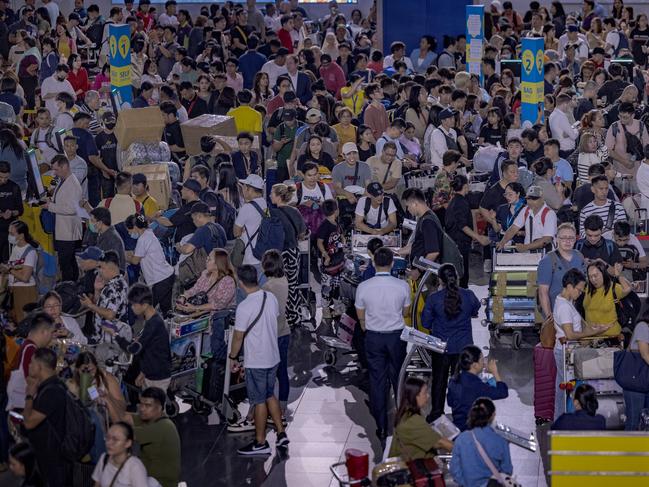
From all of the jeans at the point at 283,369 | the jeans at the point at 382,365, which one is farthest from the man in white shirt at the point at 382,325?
the jeans at the point at 283,369

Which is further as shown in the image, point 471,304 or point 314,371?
point 314,371

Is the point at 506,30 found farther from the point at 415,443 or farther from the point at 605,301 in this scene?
the point at 415,443

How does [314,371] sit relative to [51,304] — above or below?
below

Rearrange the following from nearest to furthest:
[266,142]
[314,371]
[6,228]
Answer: [314,371] < [6,228] < [266,142]

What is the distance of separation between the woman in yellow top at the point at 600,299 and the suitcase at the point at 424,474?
309 centimetres

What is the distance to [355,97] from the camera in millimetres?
18922

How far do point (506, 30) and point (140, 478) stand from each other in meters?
18.6

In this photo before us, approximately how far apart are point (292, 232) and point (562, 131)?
4823 mm

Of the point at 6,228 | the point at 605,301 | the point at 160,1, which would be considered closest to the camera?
the point at 605,301

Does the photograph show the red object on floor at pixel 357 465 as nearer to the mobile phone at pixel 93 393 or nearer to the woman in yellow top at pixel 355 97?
the mobile phone at pixel 93 393

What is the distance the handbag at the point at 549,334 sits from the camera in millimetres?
10898

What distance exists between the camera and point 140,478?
26.8 ft

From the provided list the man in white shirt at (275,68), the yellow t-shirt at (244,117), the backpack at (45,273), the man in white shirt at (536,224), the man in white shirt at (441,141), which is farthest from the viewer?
the man in white shirt at (275,68)

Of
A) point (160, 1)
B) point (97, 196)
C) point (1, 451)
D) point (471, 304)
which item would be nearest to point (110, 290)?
point (1, 451)
